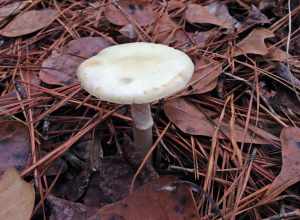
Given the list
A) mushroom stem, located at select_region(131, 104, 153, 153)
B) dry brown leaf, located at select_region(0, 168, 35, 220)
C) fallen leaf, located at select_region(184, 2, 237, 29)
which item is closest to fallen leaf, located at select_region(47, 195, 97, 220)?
dry brown leaf, located at select_region(0, 168, 35, 220)

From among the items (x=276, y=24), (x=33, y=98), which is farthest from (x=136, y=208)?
(x=276, y=24)

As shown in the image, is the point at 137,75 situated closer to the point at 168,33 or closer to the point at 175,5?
the point at 168,33

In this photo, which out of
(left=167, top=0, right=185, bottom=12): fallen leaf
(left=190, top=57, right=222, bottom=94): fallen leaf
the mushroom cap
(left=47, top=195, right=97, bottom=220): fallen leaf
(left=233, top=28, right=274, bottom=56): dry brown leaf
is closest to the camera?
the mushroom cap

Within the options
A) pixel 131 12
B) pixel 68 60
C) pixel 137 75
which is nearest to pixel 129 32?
pixel 131 12

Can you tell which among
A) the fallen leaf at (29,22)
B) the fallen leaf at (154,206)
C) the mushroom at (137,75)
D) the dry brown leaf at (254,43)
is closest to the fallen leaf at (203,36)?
the dry brown leaf at (254,43)

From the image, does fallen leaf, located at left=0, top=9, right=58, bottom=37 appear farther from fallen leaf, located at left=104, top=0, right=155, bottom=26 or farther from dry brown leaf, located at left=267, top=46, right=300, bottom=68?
dry brown leaf, located at left=267, top=46, right=300, bottom=68
